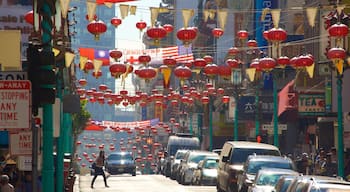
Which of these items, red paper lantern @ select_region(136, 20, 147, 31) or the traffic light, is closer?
the traffic light

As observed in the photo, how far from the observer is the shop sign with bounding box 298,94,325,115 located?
53.1 meters

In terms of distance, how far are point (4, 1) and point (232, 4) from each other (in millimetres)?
66033

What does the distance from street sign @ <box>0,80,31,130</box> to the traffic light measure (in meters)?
1.01

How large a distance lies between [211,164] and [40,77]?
29504 mm

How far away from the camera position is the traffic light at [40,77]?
1734 cm

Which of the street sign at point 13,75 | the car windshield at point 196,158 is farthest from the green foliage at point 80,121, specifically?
the street sign at point 13,75

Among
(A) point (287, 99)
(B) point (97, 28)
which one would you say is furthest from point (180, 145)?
(B) point (97, 28)

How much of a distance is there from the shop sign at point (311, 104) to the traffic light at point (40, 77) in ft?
119

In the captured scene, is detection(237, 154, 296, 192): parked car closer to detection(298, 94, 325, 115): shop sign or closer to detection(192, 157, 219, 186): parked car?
detection(192, 157, 219, 186): parked car

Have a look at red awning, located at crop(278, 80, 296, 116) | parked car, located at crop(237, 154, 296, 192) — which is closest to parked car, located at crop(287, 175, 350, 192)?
parked car, located at crop(237, 154, 296, 192)

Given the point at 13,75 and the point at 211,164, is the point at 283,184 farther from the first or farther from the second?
the point at 211,164

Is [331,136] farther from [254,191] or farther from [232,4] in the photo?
[232,4]

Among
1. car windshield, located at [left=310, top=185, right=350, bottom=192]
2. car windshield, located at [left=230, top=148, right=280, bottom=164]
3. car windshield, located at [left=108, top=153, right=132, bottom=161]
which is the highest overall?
car windshield, located at [left=310, top=185, right=350, bottom=192]

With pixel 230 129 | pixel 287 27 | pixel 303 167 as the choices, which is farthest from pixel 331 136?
pixel 230 129
